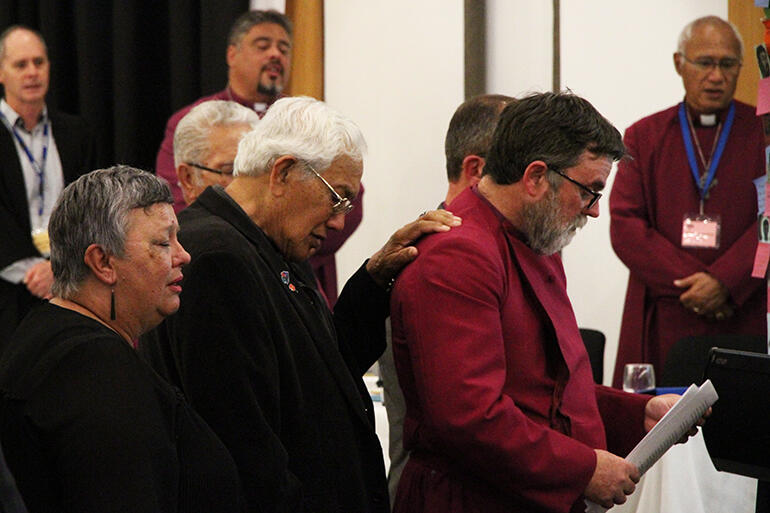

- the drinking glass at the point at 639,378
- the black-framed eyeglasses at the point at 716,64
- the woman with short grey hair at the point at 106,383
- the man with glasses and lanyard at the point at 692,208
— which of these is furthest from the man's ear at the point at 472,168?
the black-framed eyeglasses at the point at 716,64

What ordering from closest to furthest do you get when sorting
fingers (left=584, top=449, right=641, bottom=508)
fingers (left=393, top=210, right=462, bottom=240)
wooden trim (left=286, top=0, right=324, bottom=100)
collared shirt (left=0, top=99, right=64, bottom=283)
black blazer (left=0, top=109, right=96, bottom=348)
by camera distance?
fingers (left=584, top=449, right=641, bottom=508) → fingers (left=393, top=210, right=462, bottom=240) → black blazer (left=0, top=109, right=96, bottom=348) → collared shirt (left=0, top=99, right=64, bottom=283) → wooden trim (left=286, top=0, right=324, bottom=100)

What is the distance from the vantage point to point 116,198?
1.92m

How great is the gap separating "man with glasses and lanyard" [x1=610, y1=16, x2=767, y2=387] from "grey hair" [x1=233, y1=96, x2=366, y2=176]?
275 cm

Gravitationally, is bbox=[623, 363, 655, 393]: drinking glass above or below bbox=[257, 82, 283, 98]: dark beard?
below

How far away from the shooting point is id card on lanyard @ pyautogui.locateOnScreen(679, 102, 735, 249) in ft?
15.9

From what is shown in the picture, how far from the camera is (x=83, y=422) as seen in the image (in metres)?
1.70

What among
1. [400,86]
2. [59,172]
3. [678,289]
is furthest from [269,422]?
[400,86]

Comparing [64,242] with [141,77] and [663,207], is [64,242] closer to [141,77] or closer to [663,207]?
[663,207]

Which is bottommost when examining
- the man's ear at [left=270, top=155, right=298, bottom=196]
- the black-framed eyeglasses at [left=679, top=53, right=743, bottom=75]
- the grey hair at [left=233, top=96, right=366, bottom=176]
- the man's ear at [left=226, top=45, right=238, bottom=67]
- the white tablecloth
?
the white tablecloth

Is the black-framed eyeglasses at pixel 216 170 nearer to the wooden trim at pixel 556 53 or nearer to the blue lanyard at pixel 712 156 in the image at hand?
the blue lanyard at pixel 712 156

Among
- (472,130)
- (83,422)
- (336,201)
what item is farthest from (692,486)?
(83,422)

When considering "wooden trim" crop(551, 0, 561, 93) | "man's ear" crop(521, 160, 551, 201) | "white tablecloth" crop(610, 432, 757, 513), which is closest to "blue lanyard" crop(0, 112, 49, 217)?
"wooden trim" crop(551, 0, 561, 93)

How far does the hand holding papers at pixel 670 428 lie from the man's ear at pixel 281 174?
861 millimetres

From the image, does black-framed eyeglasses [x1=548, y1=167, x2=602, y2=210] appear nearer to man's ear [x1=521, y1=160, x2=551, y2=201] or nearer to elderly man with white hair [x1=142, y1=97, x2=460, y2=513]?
man's ear [x1=521, y1=160, x2=551, y2=201]
